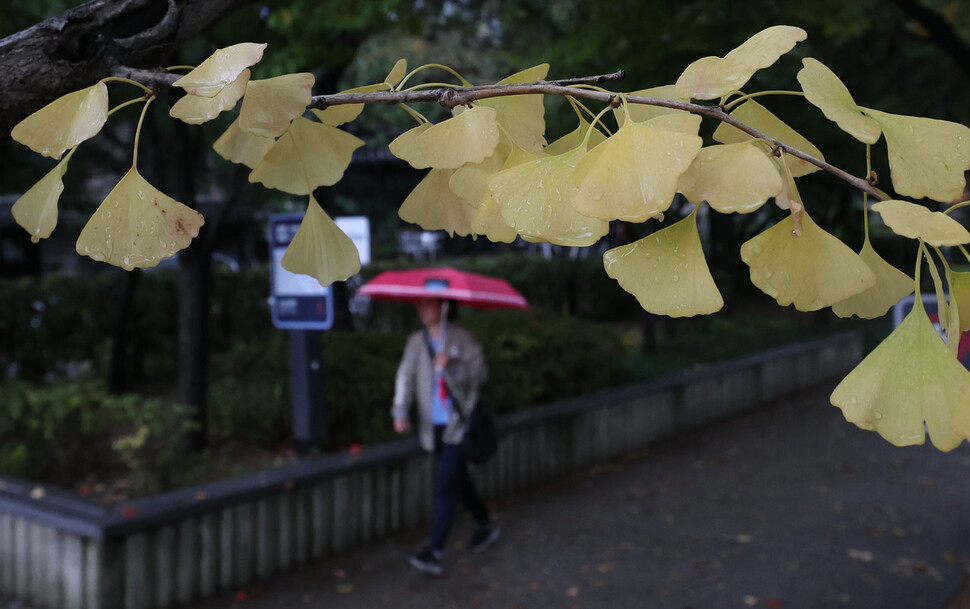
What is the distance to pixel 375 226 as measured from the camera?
26562 millimetres

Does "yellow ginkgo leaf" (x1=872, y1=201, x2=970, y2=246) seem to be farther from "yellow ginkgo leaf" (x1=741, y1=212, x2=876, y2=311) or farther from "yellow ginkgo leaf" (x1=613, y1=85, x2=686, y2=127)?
"yellow ginkgo leaf" (x1=613, y1=85, x2=686, y2=127)

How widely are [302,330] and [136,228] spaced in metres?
5.09

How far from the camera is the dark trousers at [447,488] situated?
4.95 metres

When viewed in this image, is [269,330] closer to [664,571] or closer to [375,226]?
[664,571]

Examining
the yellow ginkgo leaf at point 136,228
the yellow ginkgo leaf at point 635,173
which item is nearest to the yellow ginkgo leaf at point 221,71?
the yellow ginkgo leaf at point 136,228

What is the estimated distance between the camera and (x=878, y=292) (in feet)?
2.98

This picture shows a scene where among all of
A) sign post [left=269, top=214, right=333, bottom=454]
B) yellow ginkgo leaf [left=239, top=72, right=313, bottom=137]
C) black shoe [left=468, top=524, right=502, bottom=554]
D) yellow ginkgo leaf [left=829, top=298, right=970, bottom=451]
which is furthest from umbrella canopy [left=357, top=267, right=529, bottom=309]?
yellow ginkgo leaf [left=829, top=298, right=970, bottom=451]

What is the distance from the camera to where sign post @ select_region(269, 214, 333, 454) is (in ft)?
18.6

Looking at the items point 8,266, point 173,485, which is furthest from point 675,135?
point 8,266

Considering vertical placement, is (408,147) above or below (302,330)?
above

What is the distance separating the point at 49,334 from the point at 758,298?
14695mm

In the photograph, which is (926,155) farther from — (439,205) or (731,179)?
(439,205)

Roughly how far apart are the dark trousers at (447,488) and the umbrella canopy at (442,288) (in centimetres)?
89

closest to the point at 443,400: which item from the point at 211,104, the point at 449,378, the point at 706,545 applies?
the point at 449,378
